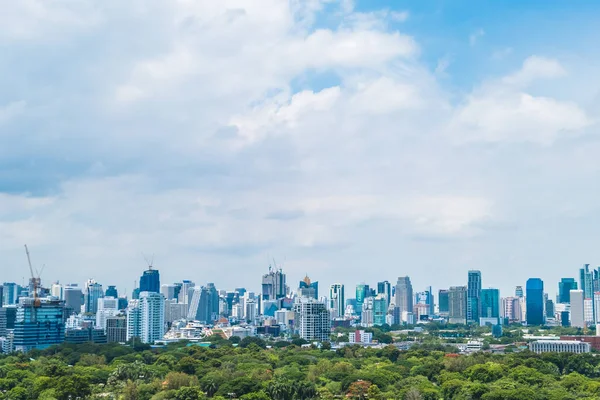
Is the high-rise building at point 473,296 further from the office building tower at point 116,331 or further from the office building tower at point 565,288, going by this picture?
the office building tower at point 116,331

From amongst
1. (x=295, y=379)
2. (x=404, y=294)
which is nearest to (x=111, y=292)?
(x=404, y=294)

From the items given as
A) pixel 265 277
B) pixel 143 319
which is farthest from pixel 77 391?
pixel 265 277

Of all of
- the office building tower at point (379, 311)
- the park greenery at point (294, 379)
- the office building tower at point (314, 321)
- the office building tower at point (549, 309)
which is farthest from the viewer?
the office building tower at point (549, 309)

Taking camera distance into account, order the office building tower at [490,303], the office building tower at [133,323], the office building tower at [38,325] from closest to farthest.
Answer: the office building tower at [38,325]
the office building tower at [133,323]
the office building tower at [490,303]

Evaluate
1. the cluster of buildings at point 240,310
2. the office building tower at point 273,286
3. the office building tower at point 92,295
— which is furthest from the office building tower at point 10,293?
the office building tower at point 273,286

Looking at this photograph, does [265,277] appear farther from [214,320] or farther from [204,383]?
[204,383]

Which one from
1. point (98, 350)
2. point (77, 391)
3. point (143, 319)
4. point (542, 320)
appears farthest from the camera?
point (542, 320)

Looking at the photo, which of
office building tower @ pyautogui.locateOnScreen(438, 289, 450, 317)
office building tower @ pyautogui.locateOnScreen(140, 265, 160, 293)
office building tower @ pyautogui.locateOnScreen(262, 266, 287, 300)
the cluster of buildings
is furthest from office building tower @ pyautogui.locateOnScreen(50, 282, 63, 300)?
office building tower @ pyautogui.locateOnScreen(438, 289, 450, 317)
